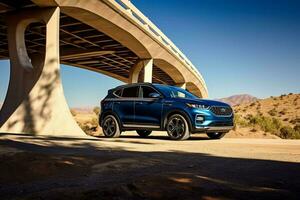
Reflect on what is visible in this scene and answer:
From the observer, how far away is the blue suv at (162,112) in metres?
10.7

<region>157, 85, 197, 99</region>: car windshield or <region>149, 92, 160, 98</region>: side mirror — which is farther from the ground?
<region>157, 85, 197, 99</region>: car windshield

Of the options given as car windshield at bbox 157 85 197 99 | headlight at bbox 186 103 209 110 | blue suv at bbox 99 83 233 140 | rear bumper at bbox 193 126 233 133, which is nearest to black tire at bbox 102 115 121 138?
blue suv at bbox 99 83 233 140

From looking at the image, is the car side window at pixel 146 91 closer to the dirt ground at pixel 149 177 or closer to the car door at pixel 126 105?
the car door at pixel 126 105

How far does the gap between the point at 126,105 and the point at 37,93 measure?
3.99 m

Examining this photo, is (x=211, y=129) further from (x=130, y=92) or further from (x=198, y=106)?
(x=130, y=92)

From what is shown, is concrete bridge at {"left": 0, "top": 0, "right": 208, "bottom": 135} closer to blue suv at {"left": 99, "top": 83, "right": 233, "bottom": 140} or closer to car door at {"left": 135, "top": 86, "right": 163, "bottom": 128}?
blue suv at {"left": 99, "top": 83, "right": 233, "bottom": 140}

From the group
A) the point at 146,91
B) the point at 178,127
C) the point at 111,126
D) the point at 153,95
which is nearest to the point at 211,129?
A: the point at 178,127

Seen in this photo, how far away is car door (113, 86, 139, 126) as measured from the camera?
12.0 m

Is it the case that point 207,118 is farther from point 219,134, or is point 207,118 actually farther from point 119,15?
point 119,15

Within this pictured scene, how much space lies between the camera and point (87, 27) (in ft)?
70.3

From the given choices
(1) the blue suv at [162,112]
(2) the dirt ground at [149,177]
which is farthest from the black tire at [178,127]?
(2) the dirt ground at [149,177]

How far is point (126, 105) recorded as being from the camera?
12.2 m

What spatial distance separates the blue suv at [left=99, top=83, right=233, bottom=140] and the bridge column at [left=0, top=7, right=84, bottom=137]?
179 centimetres

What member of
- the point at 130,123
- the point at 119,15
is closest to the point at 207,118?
the point at 130,123
